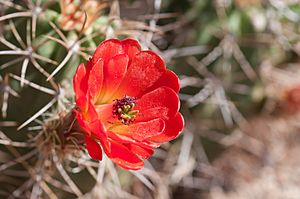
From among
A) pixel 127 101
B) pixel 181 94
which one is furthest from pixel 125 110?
pixel 181 94

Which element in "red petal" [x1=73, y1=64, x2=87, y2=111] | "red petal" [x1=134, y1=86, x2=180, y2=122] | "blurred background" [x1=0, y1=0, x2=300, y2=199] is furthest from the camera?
"blurred background" [x1=0, y1=0, x2=300, y2=199]

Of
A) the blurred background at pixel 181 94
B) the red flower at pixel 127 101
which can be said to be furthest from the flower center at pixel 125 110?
the blurred background at pixel 181 94

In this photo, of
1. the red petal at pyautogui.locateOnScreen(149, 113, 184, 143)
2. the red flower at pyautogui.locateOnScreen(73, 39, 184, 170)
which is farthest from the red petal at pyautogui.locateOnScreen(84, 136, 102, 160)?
the red petal at pyautogui.locateOnScreen(149, 113, 184, 143)

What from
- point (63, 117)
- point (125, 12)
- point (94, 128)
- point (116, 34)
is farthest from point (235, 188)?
point (94, 128)

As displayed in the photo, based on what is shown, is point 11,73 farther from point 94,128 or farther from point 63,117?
point 94,128

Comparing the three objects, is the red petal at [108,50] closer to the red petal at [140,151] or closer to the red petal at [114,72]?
the red petal at [114,72]

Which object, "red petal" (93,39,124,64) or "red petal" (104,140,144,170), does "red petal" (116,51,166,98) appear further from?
"red petal" (104,140,144,170)
